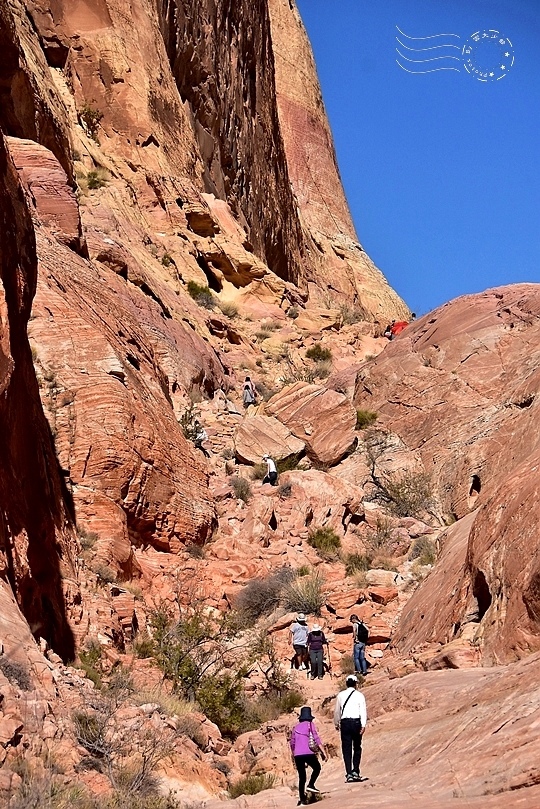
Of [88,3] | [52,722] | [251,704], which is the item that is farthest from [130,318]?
[88,3]

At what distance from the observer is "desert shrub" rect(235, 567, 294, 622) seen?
16.7m

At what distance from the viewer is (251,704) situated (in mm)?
13438

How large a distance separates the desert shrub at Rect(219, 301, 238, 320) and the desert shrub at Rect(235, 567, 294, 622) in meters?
15.4

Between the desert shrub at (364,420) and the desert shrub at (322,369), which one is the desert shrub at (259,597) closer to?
the desert shrub at (364,420)

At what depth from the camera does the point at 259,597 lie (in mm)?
16906

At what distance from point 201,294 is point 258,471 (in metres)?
10.1

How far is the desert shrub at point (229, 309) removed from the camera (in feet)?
104

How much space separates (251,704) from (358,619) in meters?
3.02

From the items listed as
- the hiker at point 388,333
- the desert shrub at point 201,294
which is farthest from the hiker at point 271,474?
the hiker at point 388,333

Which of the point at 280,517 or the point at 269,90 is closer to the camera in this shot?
the point at 280,517

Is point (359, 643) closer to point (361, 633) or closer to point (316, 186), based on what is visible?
point (361, 633)

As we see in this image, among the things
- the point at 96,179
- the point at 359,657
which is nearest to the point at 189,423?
the point at 359,657

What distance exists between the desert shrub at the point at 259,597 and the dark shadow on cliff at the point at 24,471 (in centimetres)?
386

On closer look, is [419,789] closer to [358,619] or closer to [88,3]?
[358,619]
